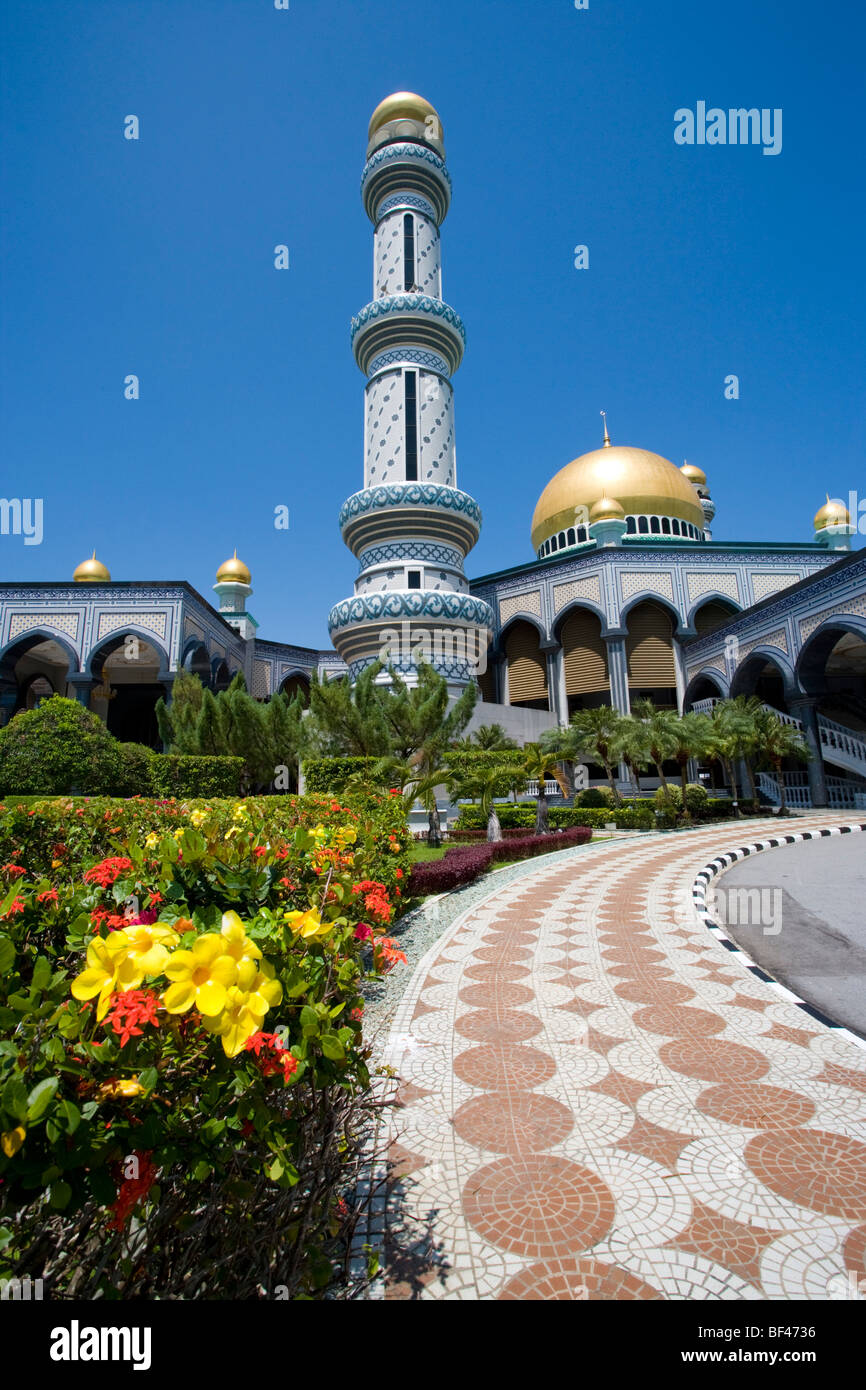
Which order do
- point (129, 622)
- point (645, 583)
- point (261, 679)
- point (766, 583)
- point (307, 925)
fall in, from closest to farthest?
point (307, 925), point (129, 622), point (645, 583), point (766, 583), point (261, 679)

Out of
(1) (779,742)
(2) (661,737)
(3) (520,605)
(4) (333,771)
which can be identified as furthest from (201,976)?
(3) (520,605)

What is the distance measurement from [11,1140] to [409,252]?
30793 millimetres

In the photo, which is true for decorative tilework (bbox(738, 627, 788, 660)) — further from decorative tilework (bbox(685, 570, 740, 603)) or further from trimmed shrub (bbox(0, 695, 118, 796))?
trimmed shrub (bbox(0, 695, 118, 796))

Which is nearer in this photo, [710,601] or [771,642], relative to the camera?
[771,642]

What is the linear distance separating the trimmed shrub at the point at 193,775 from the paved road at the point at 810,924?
10798 millimetres

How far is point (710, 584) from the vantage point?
28016mm

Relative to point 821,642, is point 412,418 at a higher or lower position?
higher

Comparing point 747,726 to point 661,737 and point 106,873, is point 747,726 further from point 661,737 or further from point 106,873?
point 106,873

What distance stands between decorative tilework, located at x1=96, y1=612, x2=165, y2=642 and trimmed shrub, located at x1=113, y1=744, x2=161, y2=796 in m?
10.2

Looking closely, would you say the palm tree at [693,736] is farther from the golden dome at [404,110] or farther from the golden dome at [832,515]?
the golden dome at [404,110]

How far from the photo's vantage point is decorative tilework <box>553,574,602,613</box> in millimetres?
27734

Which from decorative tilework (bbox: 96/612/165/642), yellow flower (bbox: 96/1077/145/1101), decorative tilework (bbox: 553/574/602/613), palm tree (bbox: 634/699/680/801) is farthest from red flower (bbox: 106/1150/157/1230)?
decorative tilework (bbox: 553/574/602/613)

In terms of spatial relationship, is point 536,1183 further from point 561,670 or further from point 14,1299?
point 561,670
